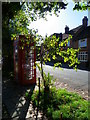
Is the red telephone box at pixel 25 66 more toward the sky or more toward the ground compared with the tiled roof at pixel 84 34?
more toward the ground

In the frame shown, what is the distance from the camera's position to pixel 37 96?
554 centimetres

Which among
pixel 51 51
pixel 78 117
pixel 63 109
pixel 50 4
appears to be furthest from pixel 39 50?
pixel 78 117

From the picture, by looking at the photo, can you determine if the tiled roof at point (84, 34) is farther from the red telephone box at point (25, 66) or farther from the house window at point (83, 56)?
the red telephone box at point (25, 66)

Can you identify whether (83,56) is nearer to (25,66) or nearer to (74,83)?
(74,83)

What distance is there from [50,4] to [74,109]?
386cm

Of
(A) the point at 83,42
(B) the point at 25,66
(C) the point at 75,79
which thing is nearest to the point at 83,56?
(A) the point at 83,42

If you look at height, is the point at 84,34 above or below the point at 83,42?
above

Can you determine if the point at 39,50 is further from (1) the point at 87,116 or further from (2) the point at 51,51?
(1) the point at 87,116

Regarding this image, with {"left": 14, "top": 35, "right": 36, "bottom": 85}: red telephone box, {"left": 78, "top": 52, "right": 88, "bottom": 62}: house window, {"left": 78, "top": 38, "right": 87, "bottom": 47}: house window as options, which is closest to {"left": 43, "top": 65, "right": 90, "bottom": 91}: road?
{"left": 14, "top": 35, "right": 36, "bottom": 85}: red telephone box

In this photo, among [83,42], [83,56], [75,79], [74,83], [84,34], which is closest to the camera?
[74,83]

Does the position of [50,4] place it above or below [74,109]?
above

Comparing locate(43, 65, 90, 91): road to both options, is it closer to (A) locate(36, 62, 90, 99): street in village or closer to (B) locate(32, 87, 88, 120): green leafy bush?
(A) locate(36, 62, 90, 99): street in village

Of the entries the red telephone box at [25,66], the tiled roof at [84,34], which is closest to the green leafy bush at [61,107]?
the red telephone box at [25,66]

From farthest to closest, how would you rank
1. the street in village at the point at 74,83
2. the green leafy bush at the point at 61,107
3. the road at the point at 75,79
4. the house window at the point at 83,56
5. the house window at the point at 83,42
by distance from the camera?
the house window at the point at 83,42 < the house window at the point at 83,56 < the road at the point at 75,79 < the street in village at the point at 74,83 < the green leafy bush at the point at 61,107
